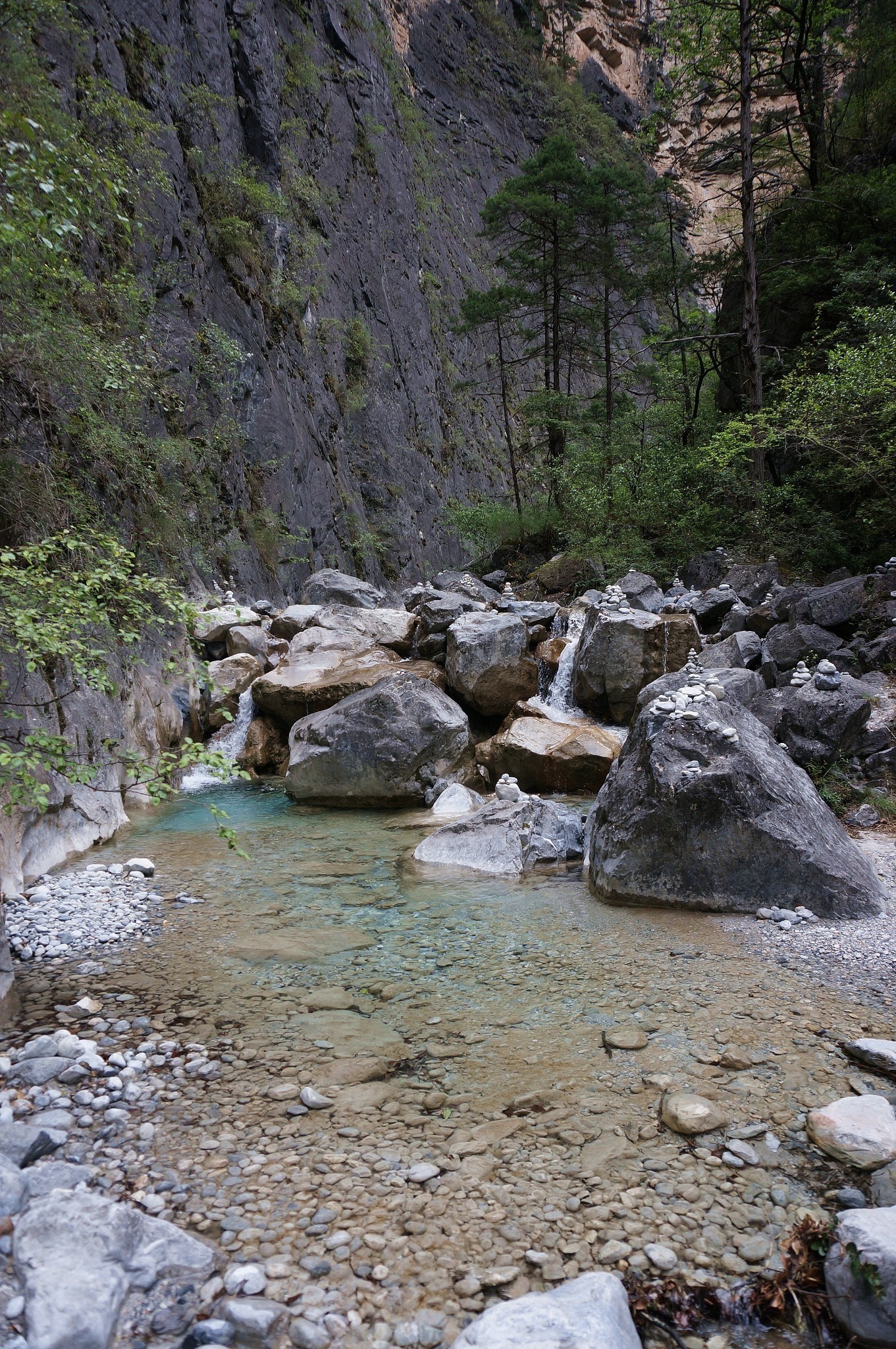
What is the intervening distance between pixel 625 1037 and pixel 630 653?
6810mm

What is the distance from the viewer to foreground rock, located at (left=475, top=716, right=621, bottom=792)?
831 centimetres

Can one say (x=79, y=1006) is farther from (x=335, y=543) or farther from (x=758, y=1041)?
(x=335, y=543)

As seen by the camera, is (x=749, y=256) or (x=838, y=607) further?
(x=749, y=256)

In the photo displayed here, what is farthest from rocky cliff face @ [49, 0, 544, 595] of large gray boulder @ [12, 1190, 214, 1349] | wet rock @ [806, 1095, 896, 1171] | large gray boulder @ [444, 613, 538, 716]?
wet rock @ [806, 1095, 896, 1171]

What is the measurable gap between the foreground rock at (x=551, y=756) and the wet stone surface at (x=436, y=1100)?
10.6 feet

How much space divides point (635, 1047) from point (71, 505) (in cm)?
679

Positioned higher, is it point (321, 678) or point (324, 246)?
point (324, 246)

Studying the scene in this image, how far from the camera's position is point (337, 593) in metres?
14.9

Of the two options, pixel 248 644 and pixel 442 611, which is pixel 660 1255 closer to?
pixel 442 611

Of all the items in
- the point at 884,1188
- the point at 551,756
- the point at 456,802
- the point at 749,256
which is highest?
the point at 749,256

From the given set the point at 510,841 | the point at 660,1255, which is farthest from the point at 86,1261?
the point at 510,841

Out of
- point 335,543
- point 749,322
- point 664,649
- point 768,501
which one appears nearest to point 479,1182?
point 664,649

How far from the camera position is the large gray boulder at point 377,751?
27.7 ft

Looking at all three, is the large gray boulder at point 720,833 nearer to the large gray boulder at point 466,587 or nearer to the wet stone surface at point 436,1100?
the wet stone surface at point 436,1100
